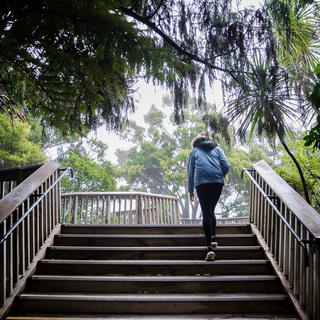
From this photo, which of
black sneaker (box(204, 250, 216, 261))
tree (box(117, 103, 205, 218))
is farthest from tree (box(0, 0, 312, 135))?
tree (box(117, 103, 205, 218))

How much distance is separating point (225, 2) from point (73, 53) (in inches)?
74.5

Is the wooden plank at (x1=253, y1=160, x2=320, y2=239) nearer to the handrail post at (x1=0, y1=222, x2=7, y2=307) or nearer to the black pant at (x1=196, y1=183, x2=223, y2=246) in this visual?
the black pant at (x1=196, y1=183, x2=223, y2=246)

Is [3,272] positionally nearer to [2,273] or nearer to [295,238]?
[2,273]

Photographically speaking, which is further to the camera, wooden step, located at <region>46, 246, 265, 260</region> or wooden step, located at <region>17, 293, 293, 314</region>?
wooden step, located at <region>46, 246, 265, 260</region>

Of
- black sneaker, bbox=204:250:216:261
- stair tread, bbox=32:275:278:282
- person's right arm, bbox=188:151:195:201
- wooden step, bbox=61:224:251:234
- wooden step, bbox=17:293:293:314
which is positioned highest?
person's right arm, bbox=188:151:195:201

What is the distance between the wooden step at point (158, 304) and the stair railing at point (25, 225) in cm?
25

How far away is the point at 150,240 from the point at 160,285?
86cm

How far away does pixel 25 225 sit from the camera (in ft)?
10.2

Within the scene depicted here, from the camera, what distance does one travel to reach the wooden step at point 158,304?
2516 mm

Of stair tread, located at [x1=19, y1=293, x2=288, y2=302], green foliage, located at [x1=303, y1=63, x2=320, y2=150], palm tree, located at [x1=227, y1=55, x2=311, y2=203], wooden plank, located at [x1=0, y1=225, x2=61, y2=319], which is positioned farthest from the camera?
palm tree, located at [x1=227, y1=55, x2=311, y2=203]

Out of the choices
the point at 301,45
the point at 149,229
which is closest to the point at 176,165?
the point at 301,45

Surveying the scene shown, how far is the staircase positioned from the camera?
2518 mm

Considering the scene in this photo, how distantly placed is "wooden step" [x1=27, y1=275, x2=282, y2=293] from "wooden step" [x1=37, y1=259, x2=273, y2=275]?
0.20 metres

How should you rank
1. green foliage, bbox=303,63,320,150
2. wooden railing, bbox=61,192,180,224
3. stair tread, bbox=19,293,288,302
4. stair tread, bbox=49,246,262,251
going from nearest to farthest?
green foliage, bbox=303,63,320,150, stair tread, bbox=19,293,288,302, stair tread, bbox=49,246,262,251, wooden railing, bbox=61,192,180,224
